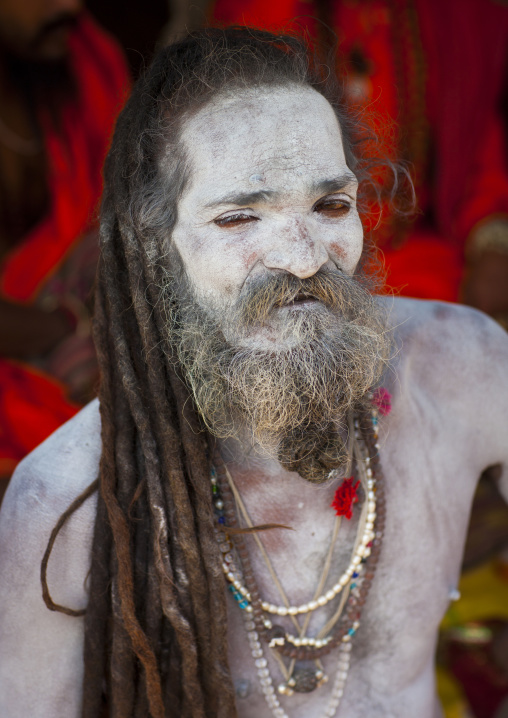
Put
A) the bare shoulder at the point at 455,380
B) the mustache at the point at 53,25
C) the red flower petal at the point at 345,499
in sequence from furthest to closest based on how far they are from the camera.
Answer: the mustache at the point at 53,25
the bare shoulder at the point at 455,380
the red flower petal at the point at 345,499

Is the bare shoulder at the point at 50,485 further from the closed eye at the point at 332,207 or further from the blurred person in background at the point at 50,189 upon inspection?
the blurred person in background at the point at 50,189

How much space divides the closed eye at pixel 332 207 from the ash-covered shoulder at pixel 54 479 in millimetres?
751

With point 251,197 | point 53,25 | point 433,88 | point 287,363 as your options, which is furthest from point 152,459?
point 433,88

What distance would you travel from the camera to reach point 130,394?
1.59 meters

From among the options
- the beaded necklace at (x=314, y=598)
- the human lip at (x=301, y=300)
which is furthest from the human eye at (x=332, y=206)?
the beaded necklace at (x=314, y=598)

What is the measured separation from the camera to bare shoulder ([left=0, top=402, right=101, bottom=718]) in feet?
5.32

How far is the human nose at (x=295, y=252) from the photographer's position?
1498 millimetres

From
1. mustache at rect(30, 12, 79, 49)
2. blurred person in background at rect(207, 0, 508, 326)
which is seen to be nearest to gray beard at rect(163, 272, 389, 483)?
blurred person in background at rect(207, 0, 508, 326)

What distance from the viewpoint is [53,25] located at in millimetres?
3428

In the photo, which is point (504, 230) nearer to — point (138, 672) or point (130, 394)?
point (130, 394)

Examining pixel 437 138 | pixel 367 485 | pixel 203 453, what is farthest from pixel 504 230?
pixel 203 453

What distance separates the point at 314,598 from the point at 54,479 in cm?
71

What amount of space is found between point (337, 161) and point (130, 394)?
726mm

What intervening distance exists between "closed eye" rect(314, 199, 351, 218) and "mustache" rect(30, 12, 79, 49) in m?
2.46
